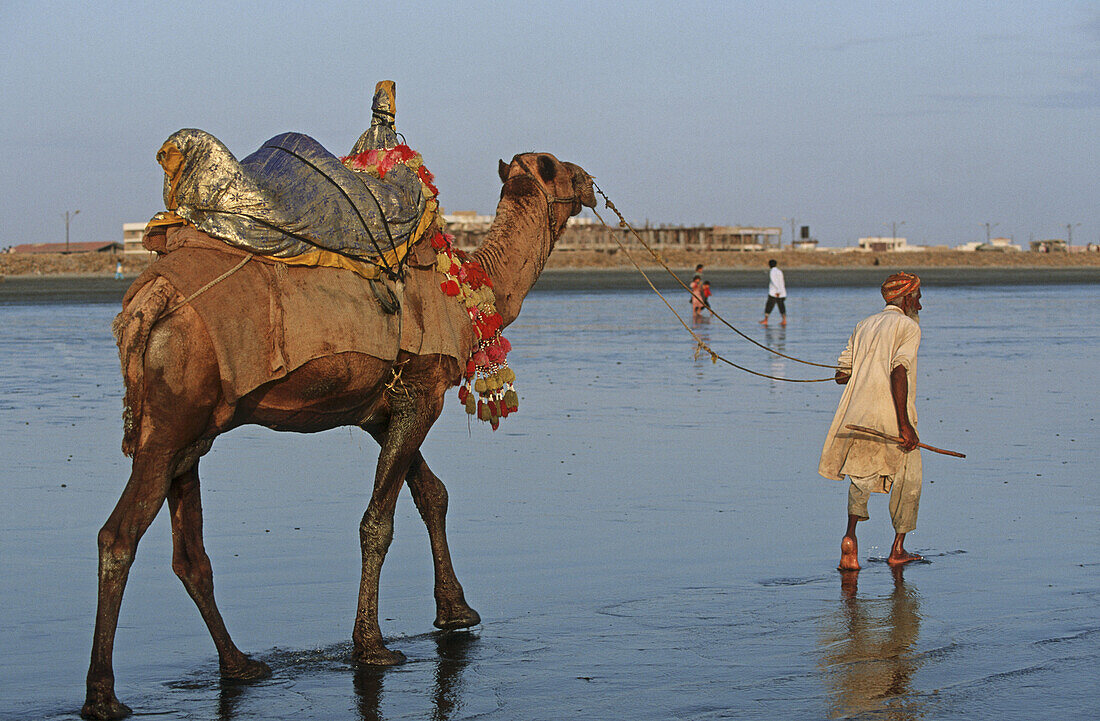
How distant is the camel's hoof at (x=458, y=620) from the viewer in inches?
288

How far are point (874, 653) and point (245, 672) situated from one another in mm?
2904

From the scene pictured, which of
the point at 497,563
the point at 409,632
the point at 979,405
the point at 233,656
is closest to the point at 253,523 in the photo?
the point at 497,563

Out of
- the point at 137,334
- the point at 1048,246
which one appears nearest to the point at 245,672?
the point at 137,334

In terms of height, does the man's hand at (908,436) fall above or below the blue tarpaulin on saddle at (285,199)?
below

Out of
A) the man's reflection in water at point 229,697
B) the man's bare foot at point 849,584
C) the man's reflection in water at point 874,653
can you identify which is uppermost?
the man's bare foot at point 849,584

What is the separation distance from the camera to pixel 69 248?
485 feet

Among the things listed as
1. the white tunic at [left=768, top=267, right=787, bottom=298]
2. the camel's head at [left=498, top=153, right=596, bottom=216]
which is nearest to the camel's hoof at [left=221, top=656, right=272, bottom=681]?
the camel's head at [left=498, top=153, right=596, bottom=216]

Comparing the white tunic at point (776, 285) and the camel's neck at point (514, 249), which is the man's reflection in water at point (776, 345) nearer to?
the white tunic at point (776, 285)

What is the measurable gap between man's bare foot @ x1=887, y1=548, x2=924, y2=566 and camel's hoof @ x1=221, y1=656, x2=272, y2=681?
3886 millimetres

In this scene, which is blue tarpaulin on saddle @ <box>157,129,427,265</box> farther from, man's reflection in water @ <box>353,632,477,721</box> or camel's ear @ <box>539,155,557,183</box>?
man's reflection in water @ <box>353,632,477,721</box>

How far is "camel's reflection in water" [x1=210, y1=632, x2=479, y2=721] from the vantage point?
597 cm

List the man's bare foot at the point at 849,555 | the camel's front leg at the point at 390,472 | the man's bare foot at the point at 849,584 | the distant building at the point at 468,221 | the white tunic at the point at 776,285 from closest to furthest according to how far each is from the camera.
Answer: the camel's front leg at the point at 390,472
the man's bare foot at the point at 849,584
the man's bare foot at the point at 849,555
the white tunic at the point at 776,285
the distant building at the point at 468,221

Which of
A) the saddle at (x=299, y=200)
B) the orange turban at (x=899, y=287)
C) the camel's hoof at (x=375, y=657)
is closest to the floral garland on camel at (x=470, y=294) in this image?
the saddle at (x=299, y=200)

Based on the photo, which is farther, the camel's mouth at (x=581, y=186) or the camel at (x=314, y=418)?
the camel's mouth at (x=581, y=186)
